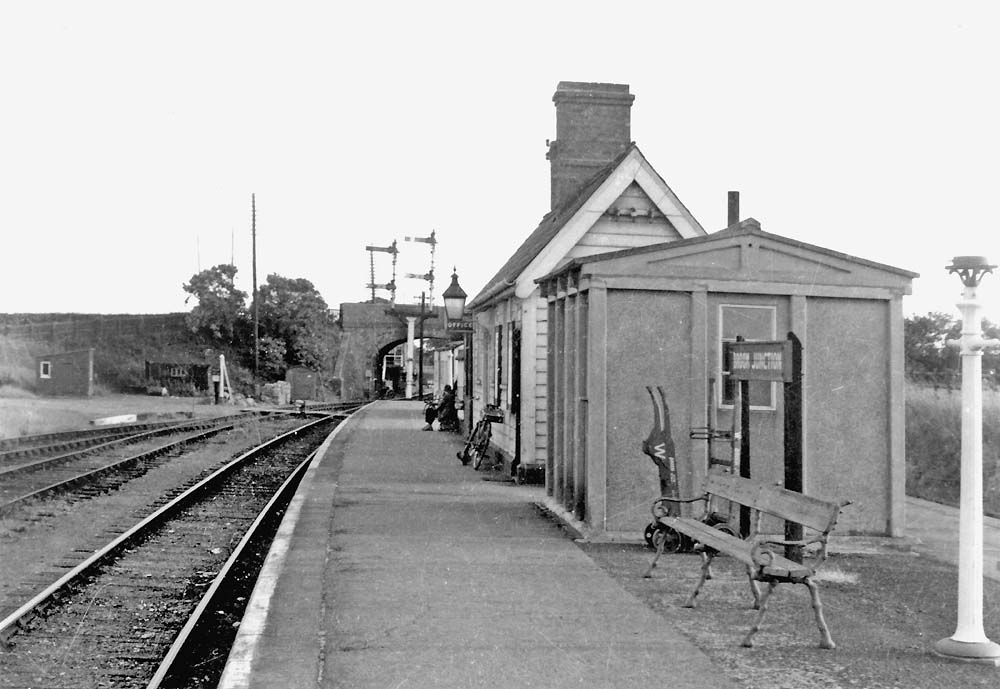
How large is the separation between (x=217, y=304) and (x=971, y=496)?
51007mm

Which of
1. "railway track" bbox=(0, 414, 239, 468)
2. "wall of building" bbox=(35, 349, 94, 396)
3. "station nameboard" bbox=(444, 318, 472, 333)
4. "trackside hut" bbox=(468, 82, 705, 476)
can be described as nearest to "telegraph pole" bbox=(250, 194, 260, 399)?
"wall of building" bbox=(35, 349, 94, 396)

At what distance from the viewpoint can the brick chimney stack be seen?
652 inches

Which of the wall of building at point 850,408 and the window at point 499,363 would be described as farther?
the window at point 499,363

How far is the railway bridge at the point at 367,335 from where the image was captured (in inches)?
2496

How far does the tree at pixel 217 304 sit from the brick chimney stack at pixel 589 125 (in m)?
39.7

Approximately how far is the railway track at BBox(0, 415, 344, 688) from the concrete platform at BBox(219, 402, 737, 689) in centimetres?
42

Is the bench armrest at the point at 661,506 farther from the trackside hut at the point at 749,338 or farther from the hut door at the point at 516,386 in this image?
the hut door at the point at 516,386

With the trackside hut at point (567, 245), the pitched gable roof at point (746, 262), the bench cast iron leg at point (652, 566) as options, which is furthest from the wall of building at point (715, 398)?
the trackside hut at point (567, 245)

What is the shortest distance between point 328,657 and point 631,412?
4.38 metres

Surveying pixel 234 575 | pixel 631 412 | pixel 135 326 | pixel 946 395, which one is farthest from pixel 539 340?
pixel 135 326

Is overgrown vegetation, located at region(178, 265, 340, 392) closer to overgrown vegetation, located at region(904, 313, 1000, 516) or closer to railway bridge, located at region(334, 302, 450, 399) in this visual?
railway bridge, located at region(334, 302, 450, 399)

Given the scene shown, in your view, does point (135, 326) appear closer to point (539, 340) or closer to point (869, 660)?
point (539, 340)

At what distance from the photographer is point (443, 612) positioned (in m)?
6.62

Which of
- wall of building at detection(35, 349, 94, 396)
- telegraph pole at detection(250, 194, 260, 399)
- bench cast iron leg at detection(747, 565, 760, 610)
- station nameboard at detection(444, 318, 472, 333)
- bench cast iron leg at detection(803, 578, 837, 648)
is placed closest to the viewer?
bench cast iron leg at detection(803, 578, 837, 648)
